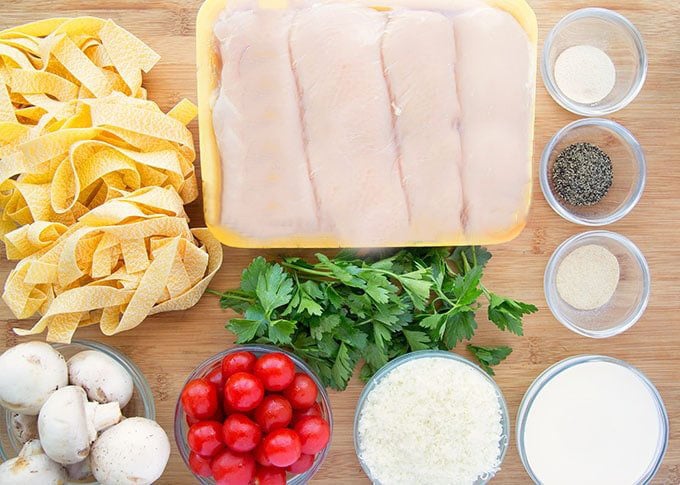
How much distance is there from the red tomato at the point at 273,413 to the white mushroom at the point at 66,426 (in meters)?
0.38

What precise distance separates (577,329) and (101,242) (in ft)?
3.98

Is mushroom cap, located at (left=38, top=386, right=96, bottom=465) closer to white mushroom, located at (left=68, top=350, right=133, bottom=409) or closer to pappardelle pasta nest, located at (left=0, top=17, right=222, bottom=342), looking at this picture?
white mushroom, located at (left=68, top=350, right=133, bottom=409)

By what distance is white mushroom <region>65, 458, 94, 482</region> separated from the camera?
1749 millimetres

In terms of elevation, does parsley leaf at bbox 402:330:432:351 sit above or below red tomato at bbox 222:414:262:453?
above

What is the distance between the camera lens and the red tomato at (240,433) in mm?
1661

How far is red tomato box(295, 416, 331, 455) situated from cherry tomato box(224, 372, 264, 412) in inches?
4.6

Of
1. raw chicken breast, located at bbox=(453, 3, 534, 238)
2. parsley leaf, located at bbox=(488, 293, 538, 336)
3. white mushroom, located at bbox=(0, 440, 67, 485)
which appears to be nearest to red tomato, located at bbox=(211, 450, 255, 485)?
white mushroom, located at bbox=(0, 440, 67, 485)

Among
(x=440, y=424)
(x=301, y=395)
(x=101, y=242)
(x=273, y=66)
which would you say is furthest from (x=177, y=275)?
(x=440, y=424)

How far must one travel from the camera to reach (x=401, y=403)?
1.79 metres

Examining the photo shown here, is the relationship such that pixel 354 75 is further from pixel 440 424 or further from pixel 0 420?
pixel 0 420

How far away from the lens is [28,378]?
5.45 ft

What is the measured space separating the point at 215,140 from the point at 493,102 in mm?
673

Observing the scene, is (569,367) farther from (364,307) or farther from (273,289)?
(273,289)

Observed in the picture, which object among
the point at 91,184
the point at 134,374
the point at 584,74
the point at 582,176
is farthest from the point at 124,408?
the point at 584,74
